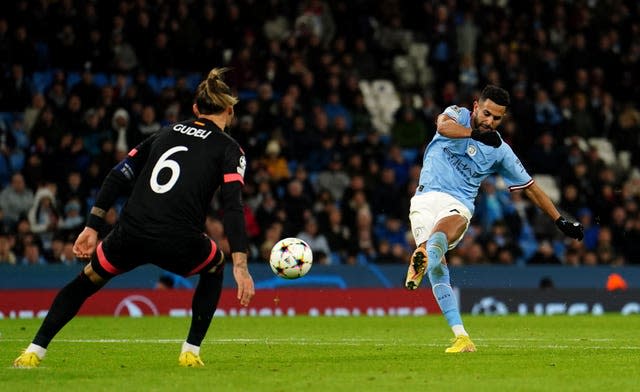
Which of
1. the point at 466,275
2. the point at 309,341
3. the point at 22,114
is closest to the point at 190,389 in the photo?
the point at 309,341

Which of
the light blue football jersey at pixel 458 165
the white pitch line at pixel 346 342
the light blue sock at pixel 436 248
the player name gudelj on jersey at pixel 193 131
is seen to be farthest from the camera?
the white pitch line at pixel 346 342

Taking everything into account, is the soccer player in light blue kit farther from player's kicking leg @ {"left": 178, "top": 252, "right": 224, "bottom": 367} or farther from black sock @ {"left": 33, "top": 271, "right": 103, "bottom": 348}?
black sock @ {"left": 33, "top": 271, "right": 103, "bottom": 348}

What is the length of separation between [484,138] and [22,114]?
1288 cm

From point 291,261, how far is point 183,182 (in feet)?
6.46

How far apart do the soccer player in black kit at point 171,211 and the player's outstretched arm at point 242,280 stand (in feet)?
0.63

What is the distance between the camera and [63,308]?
8594 millimetres

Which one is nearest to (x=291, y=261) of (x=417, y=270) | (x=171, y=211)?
(x=417, y=270)

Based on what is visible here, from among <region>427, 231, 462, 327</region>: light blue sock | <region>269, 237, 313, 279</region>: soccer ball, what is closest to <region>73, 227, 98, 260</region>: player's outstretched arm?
<region>269, 237, 313, 279</region>: soccer ball

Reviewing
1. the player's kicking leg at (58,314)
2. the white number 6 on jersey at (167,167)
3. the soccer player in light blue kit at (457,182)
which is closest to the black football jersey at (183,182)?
the white number 6 on jersey at (167,167)

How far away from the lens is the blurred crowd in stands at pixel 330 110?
67.2 ft

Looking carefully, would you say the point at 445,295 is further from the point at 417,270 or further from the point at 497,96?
the point at 497,96

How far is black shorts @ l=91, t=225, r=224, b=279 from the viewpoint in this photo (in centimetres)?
852

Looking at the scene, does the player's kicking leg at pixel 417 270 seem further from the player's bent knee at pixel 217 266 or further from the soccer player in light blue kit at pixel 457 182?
Answer: the player's bent knee at pixel 217 266

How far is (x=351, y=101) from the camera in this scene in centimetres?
2364
